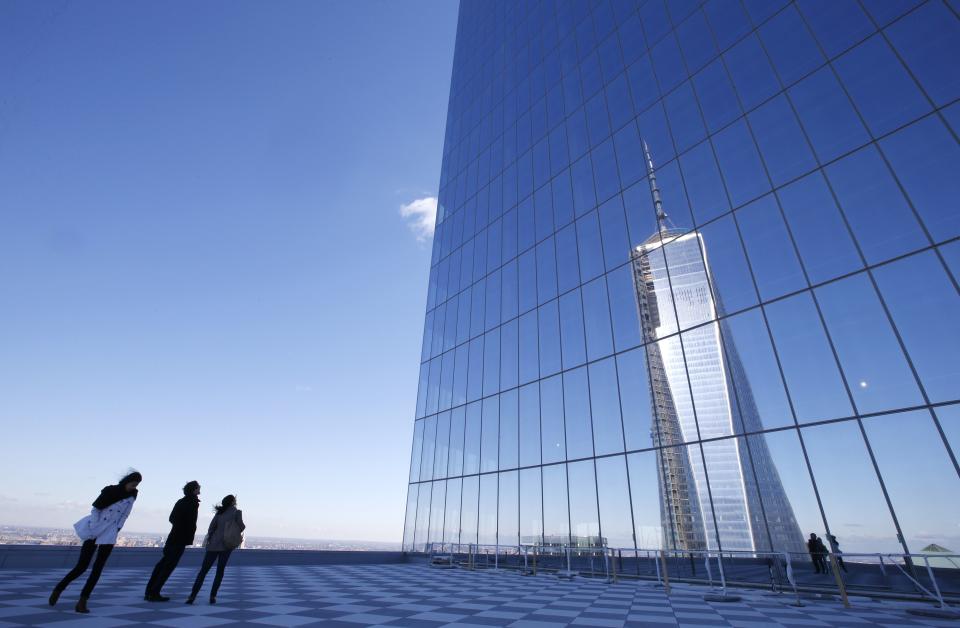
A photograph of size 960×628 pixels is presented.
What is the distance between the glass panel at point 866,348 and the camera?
871cm

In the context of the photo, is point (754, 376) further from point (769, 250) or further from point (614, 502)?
point (614, 502)

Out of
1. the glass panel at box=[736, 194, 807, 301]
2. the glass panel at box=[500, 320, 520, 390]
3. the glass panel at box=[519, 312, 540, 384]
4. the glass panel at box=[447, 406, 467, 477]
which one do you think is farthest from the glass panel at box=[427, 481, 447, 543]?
the glass panel at box=[736, 194, 807, 301]

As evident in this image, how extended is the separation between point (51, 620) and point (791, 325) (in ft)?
44.4

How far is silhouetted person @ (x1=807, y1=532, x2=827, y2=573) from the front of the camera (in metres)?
8.84

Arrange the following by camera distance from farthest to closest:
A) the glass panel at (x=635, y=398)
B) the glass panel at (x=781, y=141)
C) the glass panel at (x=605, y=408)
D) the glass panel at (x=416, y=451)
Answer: the glass panel at (x=416, y=451)
the glass panel at (x=605, y=408)
the glass panel at (x=635, y=398)
the glass panel at (x=781, y=141)

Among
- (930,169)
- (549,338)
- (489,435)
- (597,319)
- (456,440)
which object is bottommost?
(489,435)

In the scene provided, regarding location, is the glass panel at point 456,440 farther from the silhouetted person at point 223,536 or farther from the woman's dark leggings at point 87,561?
the woman's dark leggings at point 87,561

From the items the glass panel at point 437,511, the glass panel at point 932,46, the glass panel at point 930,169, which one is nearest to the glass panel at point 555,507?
the glass panel at point 437,511

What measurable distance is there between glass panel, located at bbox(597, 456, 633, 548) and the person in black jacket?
37.3ft

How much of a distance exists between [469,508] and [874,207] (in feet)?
55.6

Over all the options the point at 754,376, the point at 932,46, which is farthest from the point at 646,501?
the point at 932,46

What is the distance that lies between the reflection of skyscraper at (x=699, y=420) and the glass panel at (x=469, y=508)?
8.77 m

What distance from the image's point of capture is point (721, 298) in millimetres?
12219

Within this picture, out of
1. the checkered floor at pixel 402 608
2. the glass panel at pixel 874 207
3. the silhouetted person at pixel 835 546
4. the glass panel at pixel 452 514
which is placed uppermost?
the glass panel at pixel 874 207
